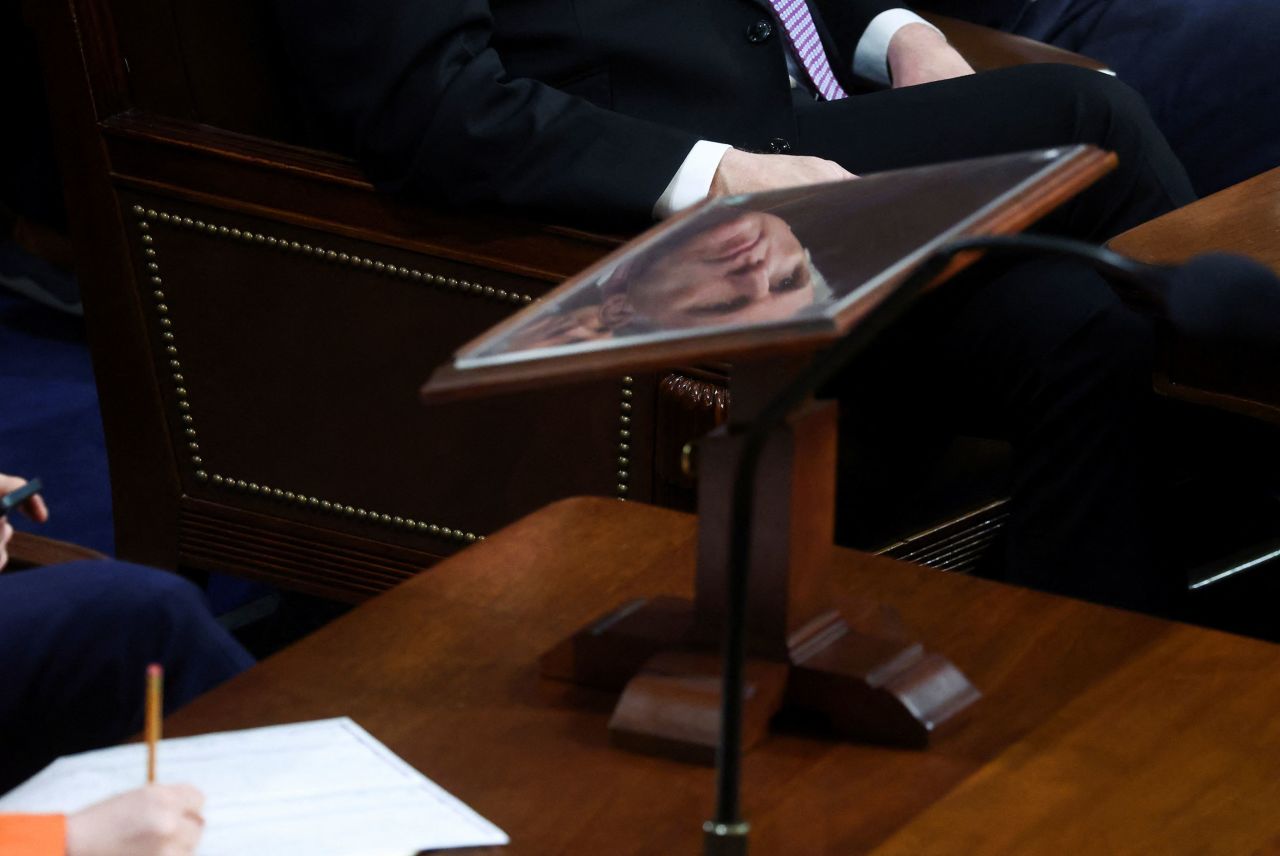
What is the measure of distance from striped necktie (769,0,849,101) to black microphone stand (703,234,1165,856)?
1407 mm

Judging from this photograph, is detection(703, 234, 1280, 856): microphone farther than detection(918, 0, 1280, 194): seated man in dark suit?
No

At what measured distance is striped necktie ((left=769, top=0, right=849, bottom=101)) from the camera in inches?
81.0

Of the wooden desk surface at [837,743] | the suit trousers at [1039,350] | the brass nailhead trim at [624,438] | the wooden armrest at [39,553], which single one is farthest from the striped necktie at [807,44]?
the wooden armrest at [39,553]

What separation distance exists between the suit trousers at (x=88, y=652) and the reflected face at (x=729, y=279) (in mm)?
463

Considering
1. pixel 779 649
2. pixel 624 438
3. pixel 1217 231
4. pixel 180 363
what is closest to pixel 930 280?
pixel 779 649

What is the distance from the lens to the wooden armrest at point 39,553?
119 centimetres

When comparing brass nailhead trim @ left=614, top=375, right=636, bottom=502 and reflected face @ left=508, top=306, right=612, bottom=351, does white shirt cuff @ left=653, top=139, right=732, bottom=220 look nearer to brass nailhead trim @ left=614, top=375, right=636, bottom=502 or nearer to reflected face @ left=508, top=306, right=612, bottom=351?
brass nailhead trim @ left=614, top=375, right=636, bottom=502

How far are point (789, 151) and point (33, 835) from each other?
4.18 feet

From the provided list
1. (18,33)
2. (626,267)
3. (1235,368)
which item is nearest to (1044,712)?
(626,267)

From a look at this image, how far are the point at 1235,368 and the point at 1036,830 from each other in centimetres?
77

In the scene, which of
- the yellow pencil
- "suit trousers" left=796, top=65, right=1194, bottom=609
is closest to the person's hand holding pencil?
the yellow pencil

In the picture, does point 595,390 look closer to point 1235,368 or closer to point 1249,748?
point 1235,368

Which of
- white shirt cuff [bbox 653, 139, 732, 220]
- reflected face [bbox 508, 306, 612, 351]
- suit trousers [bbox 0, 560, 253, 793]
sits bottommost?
suit trousers [bbox 0, 560, 253, 793]

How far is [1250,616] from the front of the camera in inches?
85.3
